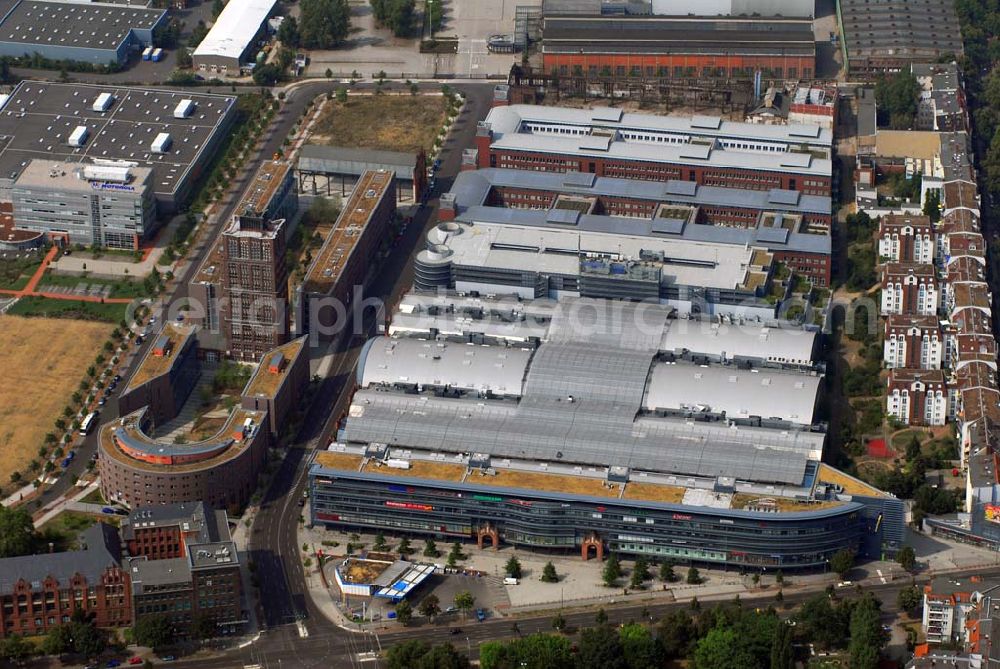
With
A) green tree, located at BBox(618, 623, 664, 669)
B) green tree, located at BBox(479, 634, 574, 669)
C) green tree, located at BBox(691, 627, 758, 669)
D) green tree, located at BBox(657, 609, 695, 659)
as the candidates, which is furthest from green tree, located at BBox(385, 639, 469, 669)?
green tree, located at BBox(691, 627, 758, 669)

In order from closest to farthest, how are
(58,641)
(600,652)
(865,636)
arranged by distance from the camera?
(600,652), (865,636), (58,641)

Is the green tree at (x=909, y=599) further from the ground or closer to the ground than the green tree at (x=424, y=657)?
further from the ground

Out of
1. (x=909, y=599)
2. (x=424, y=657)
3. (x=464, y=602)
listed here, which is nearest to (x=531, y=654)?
(x=424, y=657)

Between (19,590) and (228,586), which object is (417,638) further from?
(19,590)

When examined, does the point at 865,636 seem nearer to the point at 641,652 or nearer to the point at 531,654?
the point at 641,652

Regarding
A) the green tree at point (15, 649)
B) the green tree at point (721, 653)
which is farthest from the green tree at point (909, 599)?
the green tree at point (15, 649)

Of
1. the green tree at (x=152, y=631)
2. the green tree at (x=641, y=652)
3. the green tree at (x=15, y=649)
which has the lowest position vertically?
the green tree at (x=15, y=649)

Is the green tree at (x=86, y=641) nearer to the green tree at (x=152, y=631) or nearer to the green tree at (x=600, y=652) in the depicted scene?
the green tree at (x=152, y=631)
